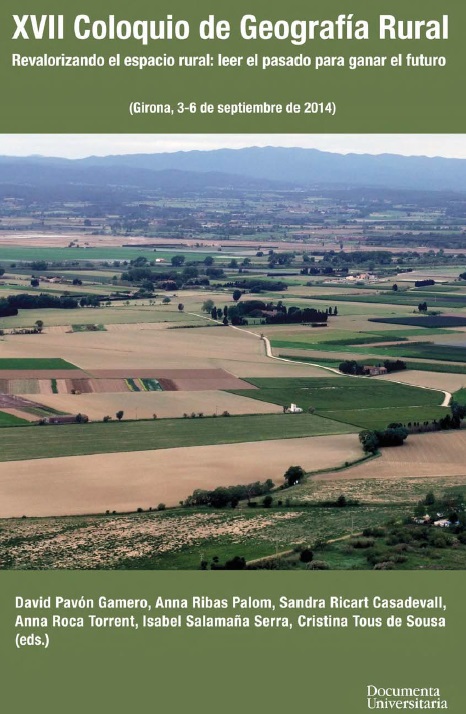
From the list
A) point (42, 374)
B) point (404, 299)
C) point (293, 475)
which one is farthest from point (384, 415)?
point (404, 299)

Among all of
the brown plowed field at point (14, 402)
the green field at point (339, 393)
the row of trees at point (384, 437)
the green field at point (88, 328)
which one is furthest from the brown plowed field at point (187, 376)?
the green field at point (88, 328)

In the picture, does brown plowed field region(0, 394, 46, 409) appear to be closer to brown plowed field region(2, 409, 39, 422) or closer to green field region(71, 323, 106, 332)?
brown plowed field region(2, 409, 39, 422)

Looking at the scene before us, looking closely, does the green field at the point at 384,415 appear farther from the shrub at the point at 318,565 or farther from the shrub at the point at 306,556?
the shrub at the point at 318,565

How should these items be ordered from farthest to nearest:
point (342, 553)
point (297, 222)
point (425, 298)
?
point (297, 222) → point (425, 298) → point (342, 553)

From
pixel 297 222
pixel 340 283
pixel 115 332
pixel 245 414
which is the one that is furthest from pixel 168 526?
pixel 297 222

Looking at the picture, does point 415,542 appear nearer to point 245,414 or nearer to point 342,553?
point 342,553

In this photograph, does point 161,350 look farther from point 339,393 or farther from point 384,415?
point 384,415
